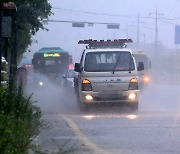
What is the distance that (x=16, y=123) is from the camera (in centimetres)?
1136

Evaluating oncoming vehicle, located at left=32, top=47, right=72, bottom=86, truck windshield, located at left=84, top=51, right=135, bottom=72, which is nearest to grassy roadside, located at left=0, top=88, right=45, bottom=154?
truck windshield, located at left=84, top=51, right=135, bottom=72

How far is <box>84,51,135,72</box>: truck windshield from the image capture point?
22.8 m

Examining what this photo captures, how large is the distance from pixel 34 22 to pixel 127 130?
49.2ft

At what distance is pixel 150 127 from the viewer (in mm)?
17125

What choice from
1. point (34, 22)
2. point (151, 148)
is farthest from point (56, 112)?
point (151, 148)

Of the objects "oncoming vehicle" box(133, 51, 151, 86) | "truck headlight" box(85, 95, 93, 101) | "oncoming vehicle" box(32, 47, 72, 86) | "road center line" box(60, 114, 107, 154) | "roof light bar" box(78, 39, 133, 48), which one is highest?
"roof light bar" box(78, 39, 133, 48)

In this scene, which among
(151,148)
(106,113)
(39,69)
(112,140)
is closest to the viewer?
(151,148)

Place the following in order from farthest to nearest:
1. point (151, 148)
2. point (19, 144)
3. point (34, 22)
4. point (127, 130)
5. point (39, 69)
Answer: point (39, 69), point (34, 22), point (127, 130), point (151, 148), point (19, 144)

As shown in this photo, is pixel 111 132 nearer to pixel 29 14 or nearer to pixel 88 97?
pixel 88 97

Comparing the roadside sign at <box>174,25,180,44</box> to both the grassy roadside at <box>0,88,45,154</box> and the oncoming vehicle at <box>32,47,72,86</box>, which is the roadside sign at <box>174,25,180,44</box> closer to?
the oncoming vehicle at <box>32,47,72,86</box>

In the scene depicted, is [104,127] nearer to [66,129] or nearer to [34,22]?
[66,129]

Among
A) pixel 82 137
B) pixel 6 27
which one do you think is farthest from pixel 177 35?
pixel 82 137

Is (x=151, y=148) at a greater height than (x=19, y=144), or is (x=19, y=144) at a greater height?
(x=19, y=144)

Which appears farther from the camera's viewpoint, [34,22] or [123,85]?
[34,22]
